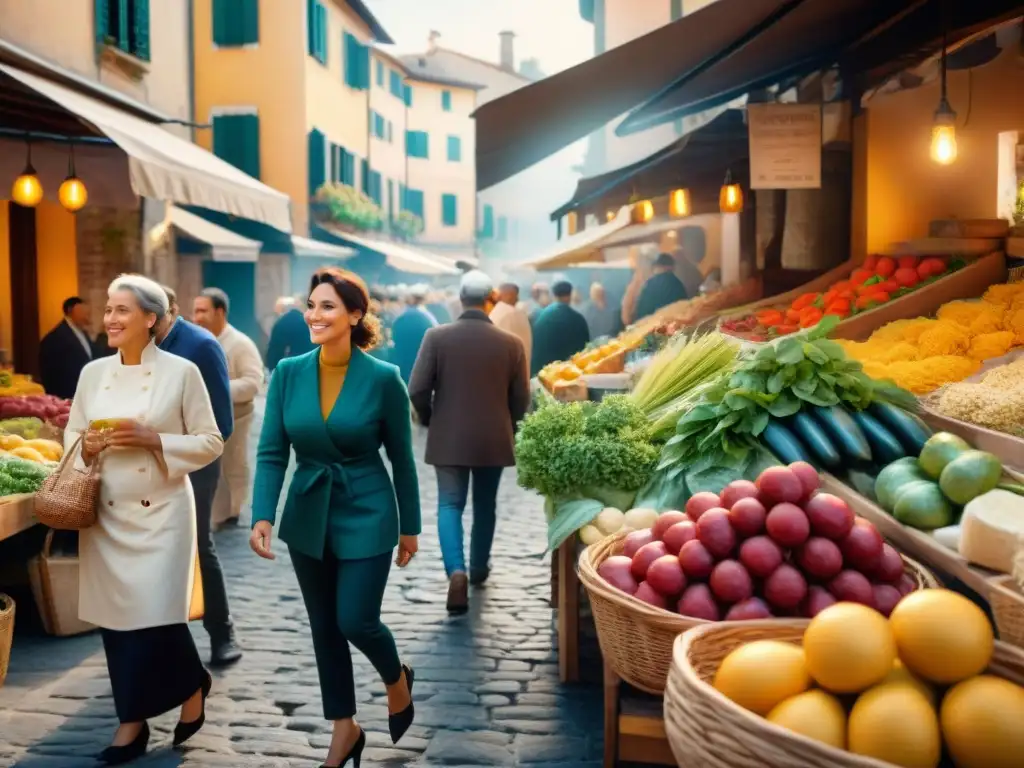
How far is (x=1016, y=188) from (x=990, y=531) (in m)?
5.90

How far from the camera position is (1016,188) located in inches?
342

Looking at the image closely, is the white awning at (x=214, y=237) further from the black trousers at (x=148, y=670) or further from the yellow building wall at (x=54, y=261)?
the black trousers at (x=148, y=670)

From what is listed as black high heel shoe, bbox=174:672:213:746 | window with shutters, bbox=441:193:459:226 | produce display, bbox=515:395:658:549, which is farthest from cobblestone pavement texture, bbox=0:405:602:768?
window with shutters, bbox=441:193:459:226

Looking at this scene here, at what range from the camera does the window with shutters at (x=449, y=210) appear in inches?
2104

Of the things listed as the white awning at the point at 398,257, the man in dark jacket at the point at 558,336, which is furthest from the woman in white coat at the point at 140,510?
the white awning at the point at 398,257

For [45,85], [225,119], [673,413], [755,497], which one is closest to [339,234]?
[225,119]

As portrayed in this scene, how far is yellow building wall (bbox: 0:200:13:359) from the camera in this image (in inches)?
531

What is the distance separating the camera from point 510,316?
1284cm

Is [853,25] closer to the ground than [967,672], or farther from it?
farther from it

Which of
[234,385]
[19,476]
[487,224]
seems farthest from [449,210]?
[19,476]

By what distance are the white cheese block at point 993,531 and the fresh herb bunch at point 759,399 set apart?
1.35 m

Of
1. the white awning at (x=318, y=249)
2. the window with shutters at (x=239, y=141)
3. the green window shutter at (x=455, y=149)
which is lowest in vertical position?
the white awning at (x=318, y=249)

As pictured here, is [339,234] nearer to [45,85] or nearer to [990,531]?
[45,85]

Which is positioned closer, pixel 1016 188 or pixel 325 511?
pixel 325 511
